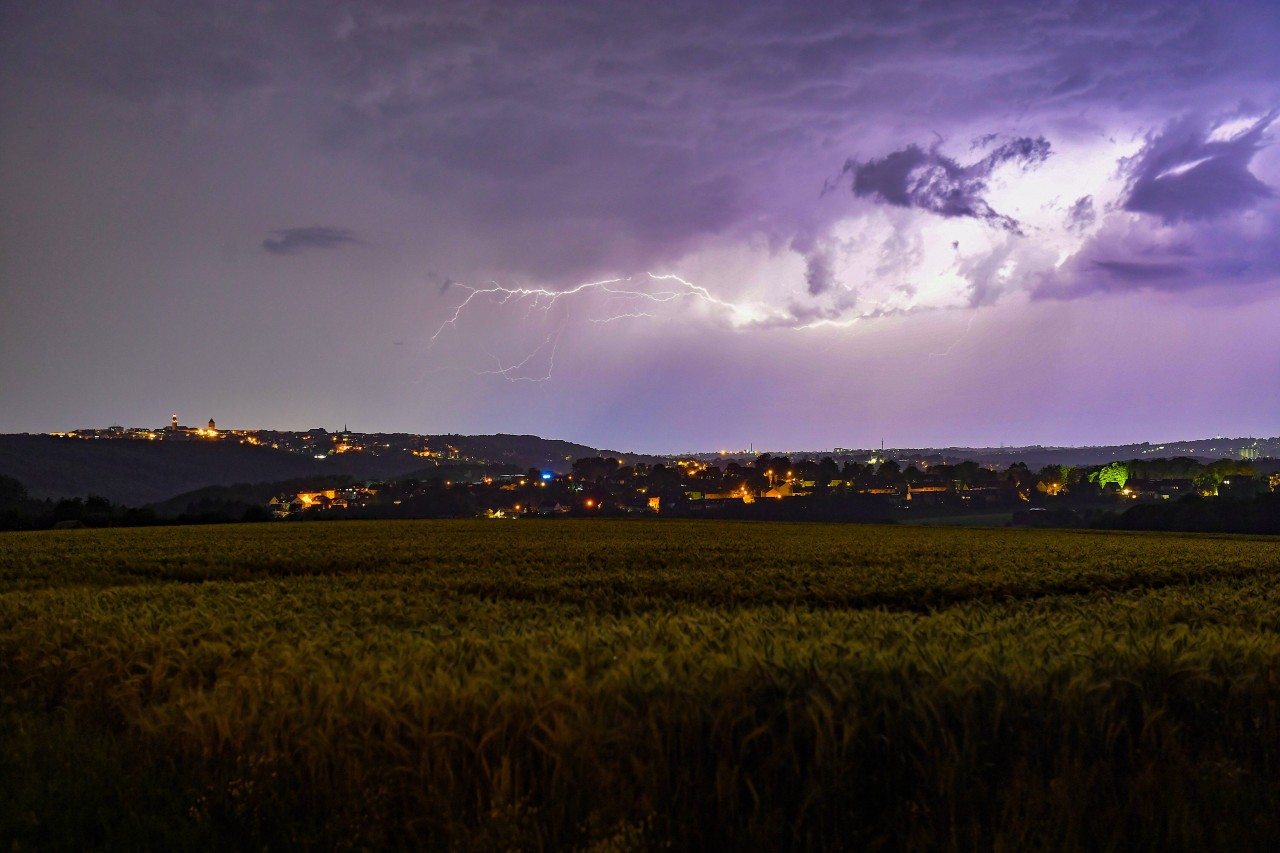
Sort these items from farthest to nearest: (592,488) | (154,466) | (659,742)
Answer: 1. (154,466)
2. (592,488)
3. (659,742)

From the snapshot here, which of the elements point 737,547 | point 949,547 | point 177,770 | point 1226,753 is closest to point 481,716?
point 177,770

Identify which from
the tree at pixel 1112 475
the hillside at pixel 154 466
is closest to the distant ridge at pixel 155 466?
the hillside at pixel 154 466

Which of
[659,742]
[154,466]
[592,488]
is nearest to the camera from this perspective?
[659,742]

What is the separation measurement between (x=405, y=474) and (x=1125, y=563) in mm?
174432

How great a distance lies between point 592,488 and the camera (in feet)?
445

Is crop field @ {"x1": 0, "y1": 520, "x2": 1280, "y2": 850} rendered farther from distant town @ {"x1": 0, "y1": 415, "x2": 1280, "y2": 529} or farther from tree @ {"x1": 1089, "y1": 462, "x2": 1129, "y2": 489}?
tree @ {"x1": 1089, "y1": 462, "x2": 1129, "y2": 489}

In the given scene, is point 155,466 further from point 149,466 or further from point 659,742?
point 659,742

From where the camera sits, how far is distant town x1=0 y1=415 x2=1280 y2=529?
9081 cm

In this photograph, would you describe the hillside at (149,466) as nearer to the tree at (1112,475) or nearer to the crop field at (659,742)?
the crop field at (659,742)

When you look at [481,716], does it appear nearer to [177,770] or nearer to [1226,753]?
[177,770]

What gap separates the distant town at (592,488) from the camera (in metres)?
90.8

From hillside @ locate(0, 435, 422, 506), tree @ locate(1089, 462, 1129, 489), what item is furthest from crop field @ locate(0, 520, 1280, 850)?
tree @ locate(1089, 462, 1129, 489)

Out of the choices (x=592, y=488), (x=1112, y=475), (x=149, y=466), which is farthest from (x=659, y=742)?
(x=149, y=466)

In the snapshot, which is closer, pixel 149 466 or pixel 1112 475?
pixel 1112 475
